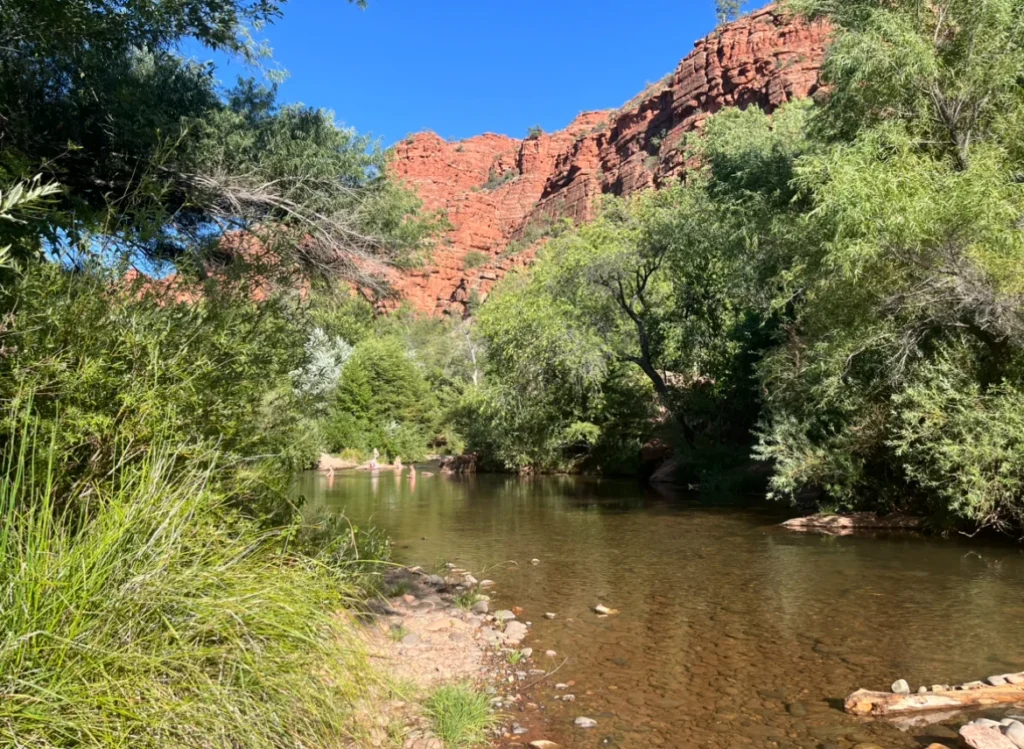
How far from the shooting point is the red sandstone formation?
77.1 meters

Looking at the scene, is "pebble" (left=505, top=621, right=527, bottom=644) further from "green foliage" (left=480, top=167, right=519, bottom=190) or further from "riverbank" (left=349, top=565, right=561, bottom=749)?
"green foliage" (left=480, top=167, right=519, bottom=190)

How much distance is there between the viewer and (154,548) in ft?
9.36

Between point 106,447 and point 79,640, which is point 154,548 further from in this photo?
point 106,447

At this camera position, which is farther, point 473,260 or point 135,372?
point 473,260

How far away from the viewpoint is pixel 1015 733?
13.3 ft

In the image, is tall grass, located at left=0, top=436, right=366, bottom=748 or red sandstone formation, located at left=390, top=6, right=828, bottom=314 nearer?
tall grass, located at left=0, top=436, right=366, bottom=748

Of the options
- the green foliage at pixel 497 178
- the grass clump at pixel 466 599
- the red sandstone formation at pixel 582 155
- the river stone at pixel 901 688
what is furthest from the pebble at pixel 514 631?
the green foliage at pixel 497 178

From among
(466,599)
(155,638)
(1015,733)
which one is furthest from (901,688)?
(155,638)

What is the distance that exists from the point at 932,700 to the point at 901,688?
252mm

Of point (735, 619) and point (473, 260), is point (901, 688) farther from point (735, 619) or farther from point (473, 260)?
point (473, 260)

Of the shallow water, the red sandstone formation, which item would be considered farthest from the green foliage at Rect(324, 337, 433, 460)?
the shallow water

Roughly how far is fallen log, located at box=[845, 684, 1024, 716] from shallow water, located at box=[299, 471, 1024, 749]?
16 centimetres

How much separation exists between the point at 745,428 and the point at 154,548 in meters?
A: 22.1

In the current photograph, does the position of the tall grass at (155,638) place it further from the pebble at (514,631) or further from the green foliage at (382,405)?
the green foliage at (382,405)
